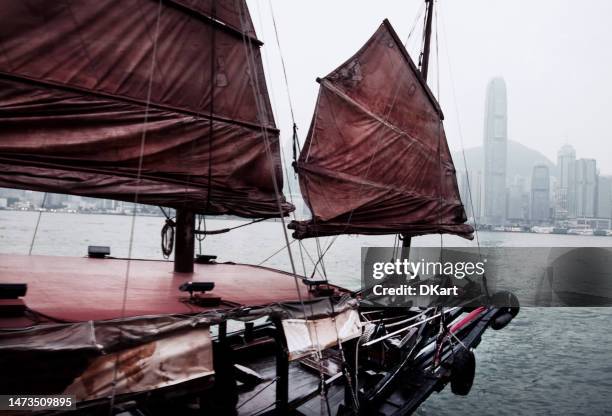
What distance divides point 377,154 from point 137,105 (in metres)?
6.99

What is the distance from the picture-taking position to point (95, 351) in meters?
3.67

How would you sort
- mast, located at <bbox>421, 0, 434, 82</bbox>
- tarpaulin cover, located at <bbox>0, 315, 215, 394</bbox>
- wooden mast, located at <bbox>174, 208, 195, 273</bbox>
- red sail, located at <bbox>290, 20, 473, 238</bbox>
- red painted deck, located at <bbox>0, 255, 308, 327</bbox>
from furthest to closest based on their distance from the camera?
mast, located at <bbox>421, 0, 434, 82</bbox> < red sail, located at <bbox>290, 20, 473, 238</bbox> < wooden mast, located at <bbox>174, 208, 195, 273</bbox> < red painted deck, located at <bbox>0, 255, 308, 327</bbox> < tarpaulin cover, located at <bbox>0, 315, 215, 394</bbox>

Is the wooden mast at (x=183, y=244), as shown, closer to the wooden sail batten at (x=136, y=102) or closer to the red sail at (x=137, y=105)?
the red sail at (x=137, y=105)

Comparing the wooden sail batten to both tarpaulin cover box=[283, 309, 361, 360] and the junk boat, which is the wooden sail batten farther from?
tarpaulin cover box=[283, 309, 361, 360]

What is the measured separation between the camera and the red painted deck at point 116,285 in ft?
14.4

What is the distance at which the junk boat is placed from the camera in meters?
3.95

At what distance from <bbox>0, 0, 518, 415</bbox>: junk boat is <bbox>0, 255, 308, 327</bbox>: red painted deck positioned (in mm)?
37

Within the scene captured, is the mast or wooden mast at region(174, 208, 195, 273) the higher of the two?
the mast

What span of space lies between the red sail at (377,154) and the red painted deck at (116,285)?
7.52ft

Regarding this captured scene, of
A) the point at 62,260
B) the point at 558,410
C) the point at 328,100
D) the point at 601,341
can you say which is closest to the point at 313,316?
the point at 62,260
